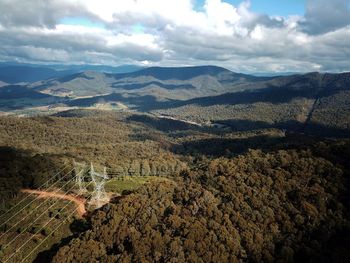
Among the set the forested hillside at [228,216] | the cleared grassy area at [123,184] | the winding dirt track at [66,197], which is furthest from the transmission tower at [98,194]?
the cleared grassy area at [123,184]

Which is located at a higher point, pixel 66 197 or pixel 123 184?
pixel 66 197

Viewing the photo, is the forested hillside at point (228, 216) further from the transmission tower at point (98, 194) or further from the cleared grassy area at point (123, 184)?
the cleared grassy area at point (123, 184)

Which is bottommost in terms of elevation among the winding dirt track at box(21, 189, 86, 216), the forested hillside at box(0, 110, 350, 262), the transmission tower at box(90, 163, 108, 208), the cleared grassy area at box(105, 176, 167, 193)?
the cleared grassy area at box(105, 176, 167, 193)

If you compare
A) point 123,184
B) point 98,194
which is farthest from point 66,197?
point 123,184

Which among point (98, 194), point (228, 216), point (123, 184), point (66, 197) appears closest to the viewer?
point (228, 216)

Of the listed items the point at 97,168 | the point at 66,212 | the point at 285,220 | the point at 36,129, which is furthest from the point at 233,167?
the point at 36,129

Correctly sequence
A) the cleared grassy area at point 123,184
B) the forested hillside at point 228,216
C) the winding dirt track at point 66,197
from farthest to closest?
1. the cleared grassy area at point 123,184
2. the winding dirt track at point 66,197
3. the forested hillside at point 228,216

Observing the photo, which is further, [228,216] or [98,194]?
[98,194]

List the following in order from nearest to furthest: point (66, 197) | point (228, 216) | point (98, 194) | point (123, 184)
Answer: point (228, 216), point (98, 194), point (66, 197), point (123, 184)

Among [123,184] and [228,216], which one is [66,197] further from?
[228,216]

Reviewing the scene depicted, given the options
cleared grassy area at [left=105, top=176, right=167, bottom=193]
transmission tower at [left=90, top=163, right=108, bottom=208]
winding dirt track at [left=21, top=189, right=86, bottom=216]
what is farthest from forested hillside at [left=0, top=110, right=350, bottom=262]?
cleared grassy area at [left=105, top=176, right=167, bottom=193]

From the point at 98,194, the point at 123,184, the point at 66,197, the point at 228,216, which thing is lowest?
the point at 123,184

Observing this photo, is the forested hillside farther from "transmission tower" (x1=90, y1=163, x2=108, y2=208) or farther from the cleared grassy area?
the cleared grassy area
